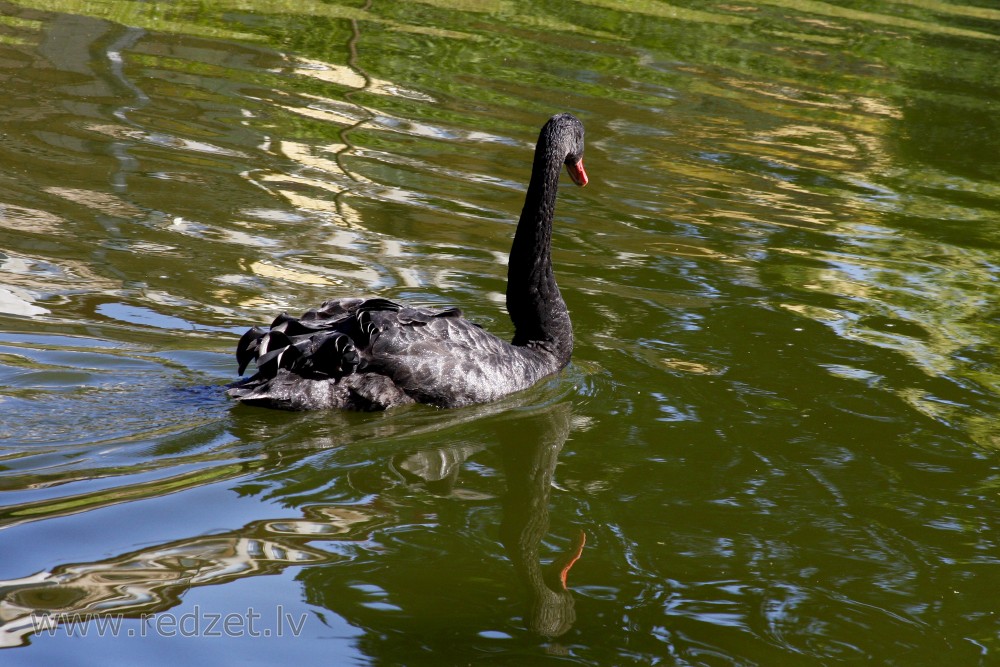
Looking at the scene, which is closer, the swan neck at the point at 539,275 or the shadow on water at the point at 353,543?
the shadow on water at the point at 353,543

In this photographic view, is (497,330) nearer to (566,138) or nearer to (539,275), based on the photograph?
(539,275)

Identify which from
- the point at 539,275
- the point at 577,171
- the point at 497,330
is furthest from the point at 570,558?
the point at 577,171

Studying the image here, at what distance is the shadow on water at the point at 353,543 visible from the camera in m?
3.96

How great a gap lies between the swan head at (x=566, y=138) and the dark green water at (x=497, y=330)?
1.06 metres

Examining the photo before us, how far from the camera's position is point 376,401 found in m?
5.75

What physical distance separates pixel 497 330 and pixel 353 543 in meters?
2.97

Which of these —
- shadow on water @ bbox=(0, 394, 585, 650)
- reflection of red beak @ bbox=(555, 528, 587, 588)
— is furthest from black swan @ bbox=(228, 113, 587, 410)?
reflection of red beak @ bbox=(555, 528, 587, 588)

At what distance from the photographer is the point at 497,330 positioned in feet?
23.9

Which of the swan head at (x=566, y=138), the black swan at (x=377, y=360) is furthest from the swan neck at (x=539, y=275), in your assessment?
the black swan at (x=377, y=360)

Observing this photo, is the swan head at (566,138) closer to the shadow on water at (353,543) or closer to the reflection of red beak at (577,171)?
the reflection of red beak at (577,171)

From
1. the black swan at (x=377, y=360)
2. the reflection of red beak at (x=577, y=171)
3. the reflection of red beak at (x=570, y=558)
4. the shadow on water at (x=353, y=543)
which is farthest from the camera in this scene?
the reflection of red beak at (x=577, y=171)

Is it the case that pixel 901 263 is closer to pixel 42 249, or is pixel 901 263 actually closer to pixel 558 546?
pixel 558 546

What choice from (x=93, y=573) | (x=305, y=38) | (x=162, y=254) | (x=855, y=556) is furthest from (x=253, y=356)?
(x=305, y=38)

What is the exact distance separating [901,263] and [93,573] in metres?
6.61
